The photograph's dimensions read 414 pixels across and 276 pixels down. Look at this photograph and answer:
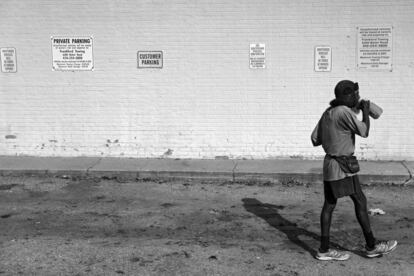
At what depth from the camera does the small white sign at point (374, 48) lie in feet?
31.0

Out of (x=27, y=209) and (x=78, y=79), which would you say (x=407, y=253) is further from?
(x=78, y=79)

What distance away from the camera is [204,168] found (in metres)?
9.19

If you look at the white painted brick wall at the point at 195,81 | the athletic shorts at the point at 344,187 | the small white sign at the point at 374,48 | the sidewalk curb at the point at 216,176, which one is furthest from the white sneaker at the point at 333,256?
the small white sign at the point at 374,48

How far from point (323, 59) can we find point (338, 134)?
4861mm

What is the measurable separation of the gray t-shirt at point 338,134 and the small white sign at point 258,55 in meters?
4.75

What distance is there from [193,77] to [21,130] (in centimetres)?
369

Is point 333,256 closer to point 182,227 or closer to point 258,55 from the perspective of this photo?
point 182,227

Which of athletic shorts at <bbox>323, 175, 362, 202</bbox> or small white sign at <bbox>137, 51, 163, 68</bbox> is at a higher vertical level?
small white sign at <bbox>137, 51, 163, 68</bbox>

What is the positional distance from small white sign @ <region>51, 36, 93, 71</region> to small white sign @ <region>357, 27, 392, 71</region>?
5.21 meters

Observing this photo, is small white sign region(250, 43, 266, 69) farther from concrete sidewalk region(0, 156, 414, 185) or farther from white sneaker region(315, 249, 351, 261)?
white sneaker region(315, 249, 351, 261)

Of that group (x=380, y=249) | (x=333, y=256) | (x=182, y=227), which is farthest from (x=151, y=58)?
(x=380, y=249)

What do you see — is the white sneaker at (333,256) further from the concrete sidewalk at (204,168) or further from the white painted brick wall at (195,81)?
the white painted brick wall at (195,81)

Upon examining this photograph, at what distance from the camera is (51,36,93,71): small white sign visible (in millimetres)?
10031

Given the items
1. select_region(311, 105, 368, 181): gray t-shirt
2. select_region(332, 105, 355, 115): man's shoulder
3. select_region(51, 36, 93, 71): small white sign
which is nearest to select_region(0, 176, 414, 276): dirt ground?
select_region(311, 105, 368, 181): gray t-shirt
